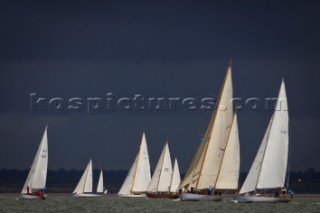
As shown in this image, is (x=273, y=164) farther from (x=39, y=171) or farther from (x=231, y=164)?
(x=39, y=171)

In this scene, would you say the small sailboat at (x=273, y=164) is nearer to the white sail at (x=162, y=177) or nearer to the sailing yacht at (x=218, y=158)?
the sailing yacht at (x=218, y=158)

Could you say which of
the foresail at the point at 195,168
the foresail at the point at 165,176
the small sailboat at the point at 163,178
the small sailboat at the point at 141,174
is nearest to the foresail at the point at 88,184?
the small sailboat at the point at 141,174

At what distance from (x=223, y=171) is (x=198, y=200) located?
16.0 feet

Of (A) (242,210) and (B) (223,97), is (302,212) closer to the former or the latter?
(A) (242,210)

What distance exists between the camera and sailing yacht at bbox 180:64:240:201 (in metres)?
109

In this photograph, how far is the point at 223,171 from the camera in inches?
4353

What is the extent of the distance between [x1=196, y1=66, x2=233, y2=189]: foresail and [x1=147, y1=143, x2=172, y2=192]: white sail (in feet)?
129

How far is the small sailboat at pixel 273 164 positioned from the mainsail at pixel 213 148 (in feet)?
17.7

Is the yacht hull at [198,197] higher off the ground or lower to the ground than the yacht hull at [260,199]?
higher

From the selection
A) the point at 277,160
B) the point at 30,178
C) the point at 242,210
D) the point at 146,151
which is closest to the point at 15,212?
the point at 242,210

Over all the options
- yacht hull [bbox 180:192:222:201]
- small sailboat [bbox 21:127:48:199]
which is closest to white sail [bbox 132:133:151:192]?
small sailboat [bbox 21:127:48:199]

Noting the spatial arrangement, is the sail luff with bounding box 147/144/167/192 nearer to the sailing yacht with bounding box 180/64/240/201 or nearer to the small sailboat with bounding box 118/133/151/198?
the small sailboat with bounding box 118/133/151/198

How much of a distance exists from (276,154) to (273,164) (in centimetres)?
109

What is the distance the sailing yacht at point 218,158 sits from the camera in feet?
358
